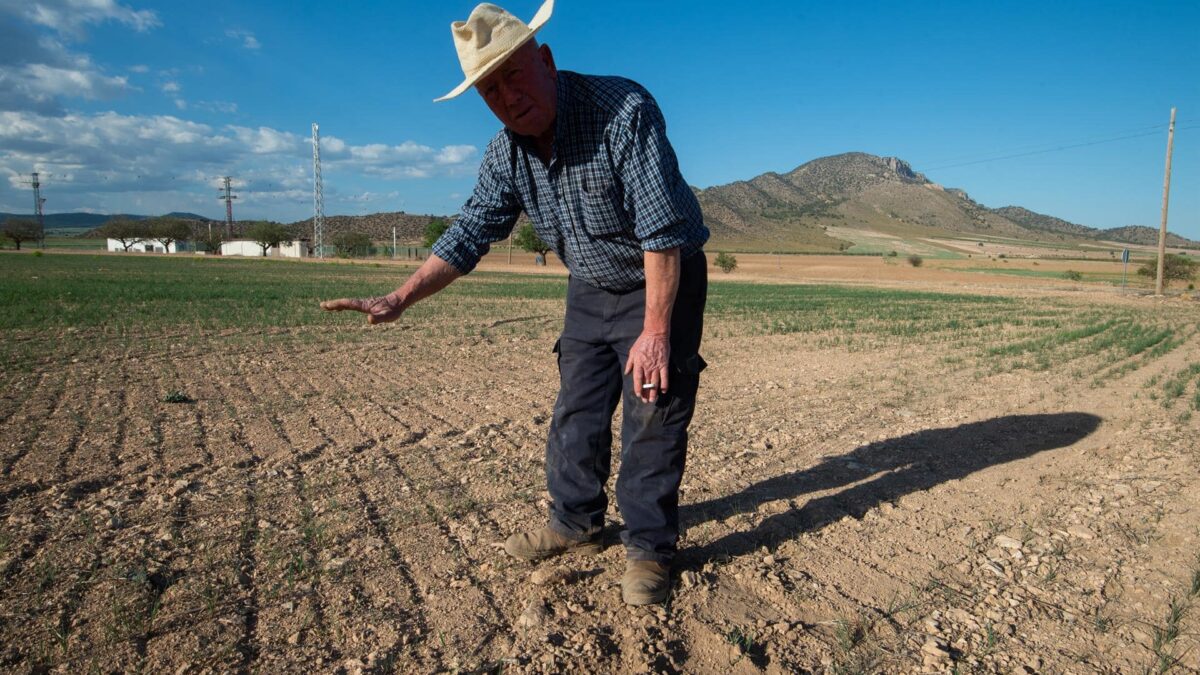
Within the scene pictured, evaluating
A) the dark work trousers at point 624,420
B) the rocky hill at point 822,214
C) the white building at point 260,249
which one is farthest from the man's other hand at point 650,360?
the rocky hill at point 822,214

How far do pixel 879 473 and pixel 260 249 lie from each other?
110377mm

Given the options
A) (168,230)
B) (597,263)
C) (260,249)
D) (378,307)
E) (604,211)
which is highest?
(168,230)

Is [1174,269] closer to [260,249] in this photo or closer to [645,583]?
[645,583]

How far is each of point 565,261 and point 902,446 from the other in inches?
126

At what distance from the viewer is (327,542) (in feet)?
9.86

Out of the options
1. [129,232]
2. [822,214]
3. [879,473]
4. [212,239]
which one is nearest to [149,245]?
[129,232]

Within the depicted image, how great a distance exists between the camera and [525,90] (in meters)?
2.38

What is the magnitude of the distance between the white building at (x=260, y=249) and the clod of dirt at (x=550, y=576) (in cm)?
10251

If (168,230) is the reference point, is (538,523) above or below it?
below

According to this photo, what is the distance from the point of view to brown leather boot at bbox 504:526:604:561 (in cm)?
292

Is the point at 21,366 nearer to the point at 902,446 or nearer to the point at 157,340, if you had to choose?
the point at 157,340

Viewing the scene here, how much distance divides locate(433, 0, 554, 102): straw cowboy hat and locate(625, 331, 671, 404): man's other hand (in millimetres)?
1040

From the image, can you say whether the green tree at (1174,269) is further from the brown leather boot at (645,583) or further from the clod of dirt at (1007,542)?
the brown leather boot at (645,583)

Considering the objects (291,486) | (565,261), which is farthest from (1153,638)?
(291,486)
